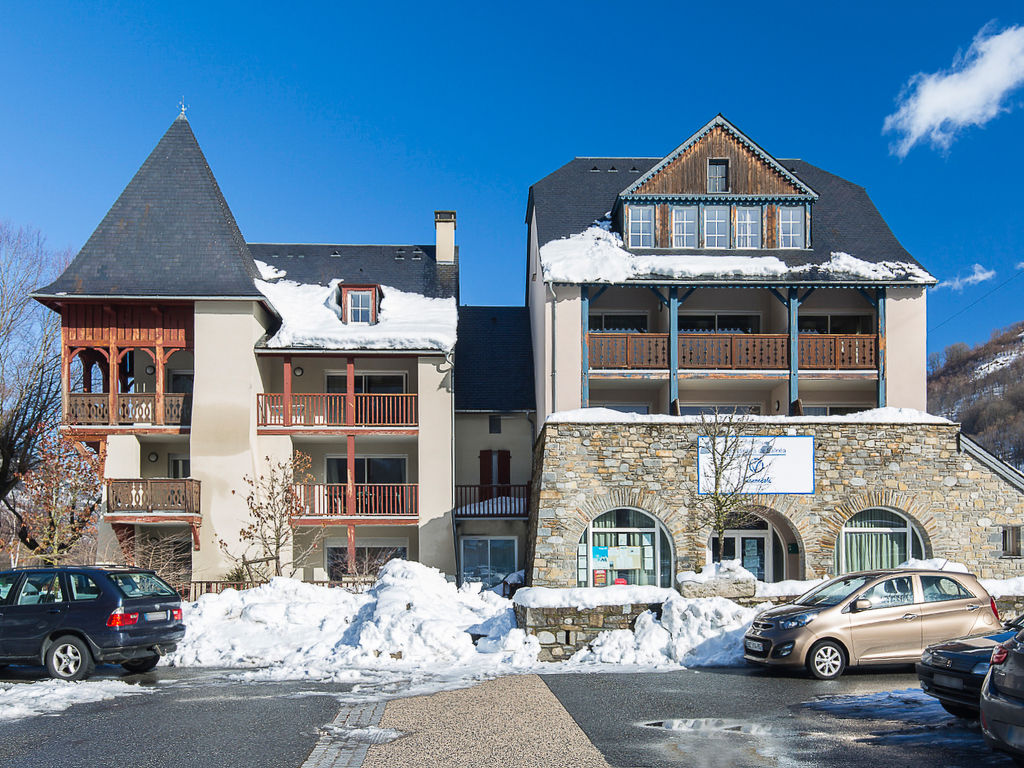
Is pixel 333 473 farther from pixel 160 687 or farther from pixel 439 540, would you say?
pixel 160 687

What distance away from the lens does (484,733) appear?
9.55 meters

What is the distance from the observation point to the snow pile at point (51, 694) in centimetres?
1088

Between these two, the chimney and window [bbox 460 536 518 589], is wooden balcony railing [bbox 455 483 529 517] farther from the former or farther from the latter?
the chimney

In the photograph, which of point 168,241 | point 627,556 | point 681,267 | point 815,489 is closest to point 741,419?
point 815,489

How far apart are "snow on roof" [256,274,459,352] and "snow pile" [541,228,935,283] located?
4.24 meters

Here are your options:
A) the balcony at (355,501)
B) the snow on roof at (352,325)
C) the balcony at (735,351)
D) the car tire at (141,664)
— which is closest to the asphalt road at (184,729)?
the car tire at (141,664)

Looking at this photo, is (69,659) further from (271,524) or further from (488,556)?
(488,556)

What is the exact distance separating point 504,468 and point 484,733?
63.5 feet

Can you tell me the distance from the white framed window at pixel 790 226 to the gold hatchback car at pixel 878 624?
48.2 feet

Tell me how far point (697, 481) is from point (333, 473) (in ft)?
39.6

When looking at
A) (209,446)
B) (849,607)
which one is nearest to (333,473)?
(209,446)

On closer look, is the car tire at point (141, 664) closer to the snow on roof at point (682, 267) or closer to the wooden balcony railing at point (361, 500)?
the wooden balcony railing at point (361, 500)

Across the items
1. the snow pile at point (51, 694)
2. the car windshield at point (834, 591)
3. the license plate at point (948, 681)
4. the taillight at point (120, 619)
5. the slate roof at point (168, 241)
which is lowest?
the snow pile at point (51, 694)

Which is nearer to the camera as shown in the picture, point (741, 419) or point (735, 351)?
point (741, 419)
